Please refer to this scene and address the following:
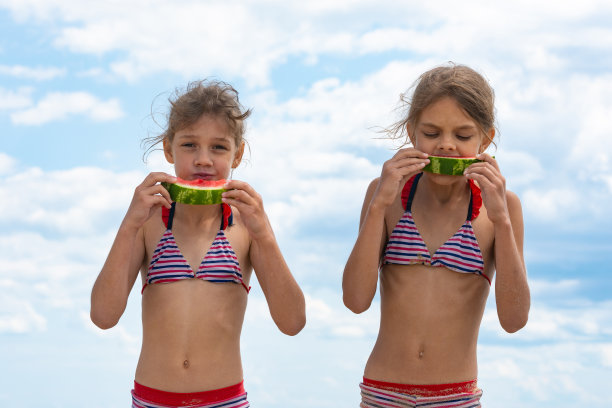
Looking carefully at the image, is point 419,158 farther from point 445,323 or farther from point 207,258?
point 207,258

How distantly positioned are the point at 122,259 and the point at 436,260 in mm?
2511

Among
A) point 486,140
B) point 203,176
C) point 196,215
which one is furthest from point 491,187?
point 196,215

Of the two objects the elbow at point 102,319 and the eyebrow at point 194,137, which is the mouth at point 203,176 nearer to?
the eyebrow at point 194,137

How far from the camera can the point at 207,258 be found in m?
6.27

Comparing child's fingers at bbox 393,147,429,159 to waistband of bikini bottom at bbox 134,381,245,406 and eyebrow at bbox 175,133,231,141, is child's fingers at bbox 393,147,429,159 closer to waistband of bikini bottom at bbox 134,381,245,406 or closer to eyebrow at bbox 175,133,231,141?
eyebrow at bbox 175,133,231,141

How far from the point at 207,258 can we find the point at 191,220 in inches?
16.5

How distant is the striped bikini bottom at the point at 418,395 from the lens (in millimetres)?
6035

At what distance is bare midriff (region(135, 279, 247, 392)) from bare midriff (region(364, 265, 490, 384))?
1167 millimetres

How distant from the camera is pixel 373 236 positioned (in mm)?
6031

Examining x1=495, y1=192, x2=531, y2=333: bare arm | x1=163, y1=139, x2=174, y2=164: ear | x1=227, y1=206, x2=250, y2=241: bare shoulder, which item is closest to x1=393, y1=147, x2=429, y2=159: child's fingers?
x1=495, y1=192, x2=531, y2=333: bare arm

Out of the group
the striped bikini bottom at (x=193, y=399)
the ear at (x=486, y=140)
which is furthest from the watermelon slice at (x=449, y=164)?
the striped bikini bottom at (x=193, y=399)

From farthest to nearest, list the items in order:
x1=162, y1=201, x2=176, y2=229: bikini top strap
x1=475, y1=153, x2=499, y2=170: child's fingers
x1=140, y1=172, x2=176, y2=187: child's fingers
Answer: x1=162, y1=201, x2=176, y2=229: bikini top strap < x1=475, y1=153, x2=499, y2=170: child's fingers < x1=140, y1=172, x2=176, y2=187: child's fingers

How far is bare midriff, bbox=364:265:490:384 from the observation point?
6.11 meters

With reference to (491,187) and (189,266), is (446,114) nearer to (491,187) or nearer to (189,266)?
(491,187)
